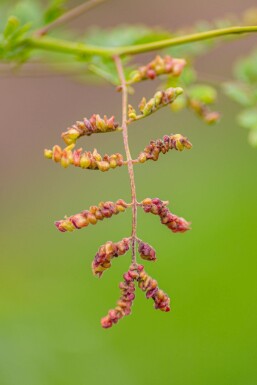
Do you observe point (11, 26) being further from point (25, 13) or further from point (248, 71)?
point (248, 71)

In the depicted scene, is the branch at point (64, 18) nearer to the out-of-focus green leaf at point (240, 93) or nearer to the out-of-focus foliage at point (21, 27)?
the out-of-focus foliage at point (21, 27)

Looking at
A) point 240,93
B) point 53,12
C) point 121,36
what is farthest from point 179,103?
point 53,12

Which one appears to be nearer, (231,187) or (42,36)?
(42,36)

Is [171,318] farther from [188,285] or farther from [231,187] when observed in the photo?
[231,187]

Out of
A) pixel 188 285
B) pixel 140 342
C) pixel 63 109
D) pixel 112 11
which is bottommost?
pixel 140 342

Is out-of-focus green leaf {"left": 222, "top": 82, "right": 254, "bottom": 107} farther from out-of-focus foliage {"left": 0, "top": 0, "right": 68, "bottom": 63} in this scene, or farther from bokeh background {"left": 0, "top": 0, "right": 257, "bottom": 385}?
bokeh background {"left": 0, "top": 0, "right": 257, "bottom": 385}

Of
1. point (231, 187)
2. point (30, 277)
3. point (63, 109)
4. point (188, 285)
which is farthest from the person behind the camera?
point (63, 109)

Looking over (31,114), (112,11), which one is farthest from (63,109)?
(112,11)
